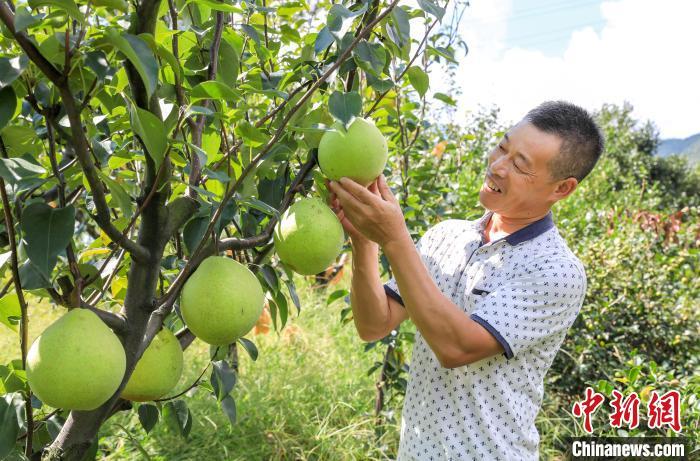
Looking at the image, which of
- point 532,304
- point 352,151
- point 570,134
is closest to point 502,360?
point 532,304

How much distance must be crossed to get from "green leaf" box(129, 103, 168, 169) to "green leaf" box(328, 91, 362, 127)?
29cm

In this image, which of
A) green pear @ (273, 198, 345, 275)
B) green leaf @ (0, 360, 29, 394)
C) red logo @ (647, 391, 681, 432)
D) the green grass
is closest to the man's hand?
green pear @ (273, 198, 345, 275)

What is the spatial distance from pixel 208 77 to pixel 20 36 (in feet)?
1.30

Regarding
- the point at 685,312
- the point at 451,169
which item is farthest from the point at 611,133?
the point at 451,169

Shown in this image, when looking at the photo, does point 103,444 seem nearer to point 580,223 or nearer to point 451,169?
point 451,169

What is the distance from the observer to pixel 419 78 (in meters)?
1.43

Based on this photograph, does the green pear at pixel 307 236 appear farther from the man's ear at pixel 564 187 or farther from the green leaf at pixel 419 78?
the man's ear at pixel 564 187

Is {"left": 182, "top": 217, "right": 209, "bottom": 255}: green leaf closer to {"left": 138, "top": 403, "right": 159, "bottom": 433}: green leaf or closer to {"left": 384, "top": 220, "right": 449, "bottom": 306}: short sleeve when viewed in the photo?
{"left": 138, "top": 403, "right": 159, "bottom": 433}: green leaf

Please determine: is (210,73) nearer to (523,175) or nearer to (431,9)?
(431,9)

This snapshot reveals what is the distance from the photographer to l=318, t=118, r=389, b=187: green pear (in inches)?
43.8

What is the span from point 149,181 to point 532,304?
98 cm

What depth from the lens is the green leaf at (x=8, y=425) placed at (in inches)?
40.0

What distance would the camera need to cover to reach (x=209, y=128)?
1.15 metres

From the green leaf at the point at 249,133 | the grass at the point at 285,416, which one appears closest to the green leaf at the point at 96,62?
the green leaf at the point at 249,133
